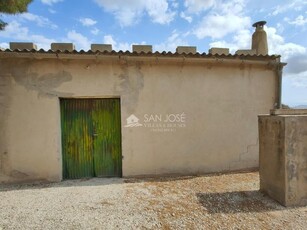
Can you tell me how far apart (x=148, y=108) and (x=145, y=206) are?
9.05ft

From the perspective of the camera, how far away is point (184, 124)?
6.48 meters

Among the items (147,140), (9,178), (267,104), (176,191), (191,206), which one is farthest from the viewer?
(267,104)

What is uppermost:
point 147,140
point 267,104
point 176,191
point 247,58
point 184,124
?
point 247,58

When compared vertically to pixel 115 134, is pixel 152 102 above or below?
above

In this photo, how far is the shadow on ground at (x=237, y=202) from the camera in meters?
4.22

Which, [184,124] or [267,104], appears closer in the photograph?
[184,124]

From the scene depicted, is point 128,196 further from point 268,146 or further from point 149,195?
point 268,146

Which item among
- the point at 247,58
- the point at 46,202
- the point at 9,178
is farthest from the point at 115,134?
the point at 247,58

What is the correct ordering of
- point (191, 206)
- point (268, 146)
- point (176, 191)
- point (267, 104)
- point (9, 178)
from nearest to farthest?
point (191, 206) → point (268, 146) → point (176, 191) → point (9, 178) → point (267, 104)

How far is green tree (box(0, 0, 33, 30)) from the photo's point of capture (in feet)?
20.3

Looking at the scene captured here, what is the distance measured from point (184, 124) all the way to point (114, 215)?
3.32 metres

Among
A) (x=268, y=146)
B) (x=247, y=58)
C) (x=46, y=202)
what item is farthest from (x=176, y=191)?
(x=247, y=58)

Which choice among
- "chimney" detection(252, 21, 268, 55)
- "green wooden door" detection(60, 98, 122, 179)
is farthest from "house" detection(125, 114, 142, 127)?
"chimney" detection(252, 21, 268, 55)

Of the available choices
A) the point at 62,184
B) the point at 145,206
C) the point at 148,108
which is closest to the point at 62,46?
the point at 148,108
